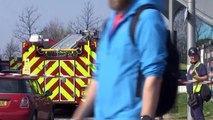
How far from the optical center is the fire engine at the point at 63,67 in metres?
18.0

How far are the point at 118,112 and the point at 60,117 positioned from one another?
15034 millimetres

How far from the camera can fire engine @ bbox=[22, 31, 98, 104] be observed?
18000 millimetres

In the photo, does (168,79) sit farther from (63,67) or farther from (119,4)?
(63,67)

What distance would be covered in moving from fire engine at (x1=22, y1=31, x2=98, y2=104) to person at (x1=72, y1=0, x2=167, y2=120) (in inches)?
557

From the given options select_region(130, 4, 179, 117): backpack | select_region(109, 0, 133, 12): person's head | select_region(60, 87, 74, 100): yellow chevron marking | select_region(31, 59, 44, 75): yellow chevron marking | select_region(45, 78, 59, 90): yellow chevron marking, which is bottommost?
select_region(60, 87, 74, 100): yellow chevron marking

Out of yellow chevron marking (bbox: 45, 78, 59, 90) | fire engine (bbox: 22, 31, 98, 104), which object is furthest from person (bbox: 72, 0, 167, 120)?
yellow chevron marking (bbox: 45, 78, 59, 90)

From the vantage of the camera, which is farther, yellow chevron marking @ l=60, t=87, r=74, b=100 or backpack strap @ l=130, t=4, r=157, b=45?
yellow chevron marking @ l=60, t=87, r=74, b=100

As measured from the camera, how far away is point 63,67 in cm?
1812

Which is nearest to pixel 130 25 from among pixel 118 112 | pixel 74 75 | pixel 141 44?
pixel 141 44

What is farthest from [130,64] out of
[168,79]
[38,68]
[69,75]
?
[38,68]

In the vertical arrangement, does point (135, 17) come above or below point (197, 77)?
above

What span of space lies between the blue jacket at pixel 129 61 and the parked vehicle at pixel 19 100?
8698 mm

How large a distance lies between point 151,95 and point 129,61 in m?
0.27

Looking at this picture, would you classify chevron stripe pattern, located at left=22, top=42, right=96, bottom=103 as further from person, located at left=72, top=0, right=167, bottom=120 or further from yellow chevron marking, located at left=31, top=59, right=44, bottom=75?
person, located at left=72, top=0, right=167, bottom=120
